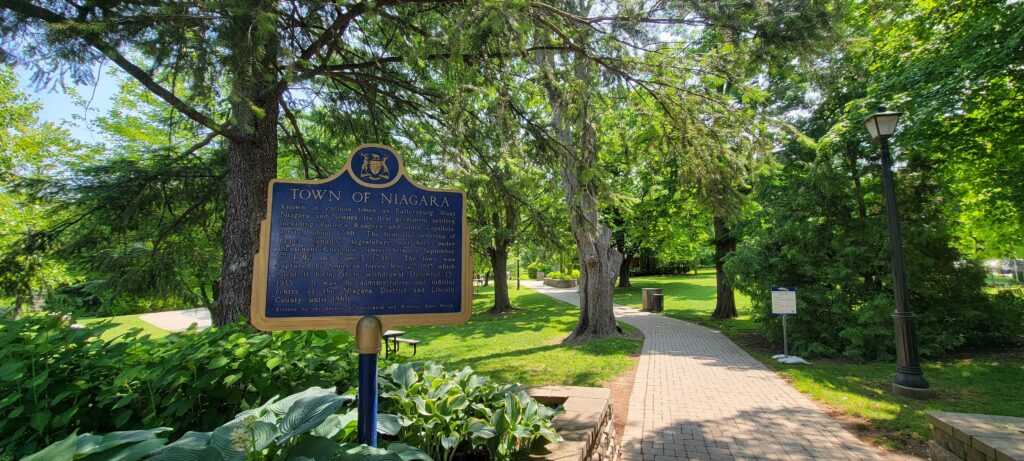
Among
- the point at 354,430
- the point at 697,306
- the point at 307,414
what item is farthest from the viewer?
the point at 697,306

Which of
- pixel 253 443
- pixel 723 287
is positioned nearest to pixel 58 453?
pixel 253 443

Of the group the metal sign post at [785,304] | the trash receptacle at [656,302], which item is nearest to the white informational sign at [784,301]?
the metal sign post at [785,304]

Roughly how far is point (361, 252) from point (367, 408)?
1.02m

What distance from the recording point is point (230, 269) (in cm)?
548

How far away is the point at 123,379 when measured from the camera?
2275 mm

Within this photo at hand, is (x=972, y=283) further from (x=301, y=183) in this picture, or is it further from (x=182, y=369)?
(x=182, y=369)

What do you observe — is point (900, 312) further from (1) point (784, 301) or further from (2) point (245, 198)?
(2) point (245, 198)

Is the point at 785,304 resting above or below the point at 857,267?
below

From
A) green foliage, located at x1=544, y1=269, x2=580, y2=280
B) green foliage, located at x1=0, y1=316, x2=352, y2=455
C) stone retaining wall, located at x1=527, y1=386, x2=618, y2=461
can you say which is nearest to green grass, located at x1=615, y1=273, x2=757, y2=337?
stone retaining wall, located at x1=527, y1=386, x2=618, y2=461

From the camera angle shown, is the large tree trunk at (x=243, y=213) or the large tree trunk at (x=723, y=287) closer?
the large tree trunk at (x=243, y=213)

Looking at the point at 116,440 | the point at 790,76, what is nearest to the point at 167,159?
the point at 116,440

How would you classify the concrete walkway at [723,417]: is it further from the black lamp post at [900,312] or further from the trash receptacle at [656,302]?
the trash receptacle at [656,302]

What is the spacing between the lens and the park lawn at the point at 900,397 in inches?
209

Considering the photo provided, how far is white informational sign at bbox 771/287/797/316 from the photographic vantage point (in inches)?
364
